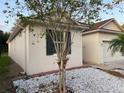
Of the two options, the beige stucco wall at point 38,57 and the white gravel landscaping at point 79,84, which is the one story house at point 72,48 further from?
the white gravel landscaping at point 79,84

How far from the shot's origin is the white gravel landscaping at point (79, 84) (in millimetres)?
9477

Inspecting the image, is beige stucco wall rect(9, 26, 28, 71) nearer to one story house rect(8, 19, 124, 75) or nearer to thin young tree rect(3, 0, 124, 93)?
one story house rect(8, 19, 124, 75)

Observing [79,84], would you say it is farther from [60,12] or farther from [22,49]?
[22,49]

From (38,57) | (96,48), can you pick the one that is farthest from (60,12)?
(96,48)

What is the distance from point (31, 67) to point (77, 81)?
3.97m

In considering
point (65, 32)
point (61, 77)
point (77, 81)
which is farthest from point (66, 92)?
point (65, 32)

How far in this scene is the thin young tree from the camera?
7.70 m

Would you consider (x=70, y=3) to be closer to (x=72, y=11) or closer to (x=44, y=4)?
(x=72, y=11)

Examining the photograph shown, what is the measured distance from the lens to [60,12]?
316 inches

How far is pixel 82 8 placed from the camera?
25.6 feet

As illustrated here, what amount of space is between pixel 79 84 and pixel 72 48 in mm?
5856

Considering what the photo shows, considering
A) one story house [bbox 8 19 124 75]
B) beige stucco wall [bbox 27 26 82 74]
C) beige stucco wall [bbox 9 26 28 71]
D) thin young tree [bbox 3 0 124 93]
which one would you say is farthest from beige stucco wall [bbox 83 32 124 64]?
thin young tree [bbox 3 0 124 93]

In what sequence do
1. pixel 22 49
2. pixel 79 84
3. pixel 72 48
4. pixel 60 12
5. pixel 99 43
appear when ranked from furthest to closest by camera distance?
1. pixel 99 43
2. pixel 22 49
3. pixel 72 48
4. pixel 79 84
5. pixel 60 12

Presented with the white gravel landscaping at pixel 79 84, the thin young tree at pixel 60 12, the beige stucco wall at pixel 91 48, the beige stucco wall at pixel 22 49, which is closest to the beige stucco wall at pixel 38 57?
the beige stucco wall at pixel 22 49
